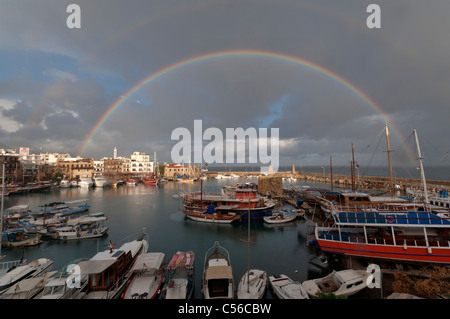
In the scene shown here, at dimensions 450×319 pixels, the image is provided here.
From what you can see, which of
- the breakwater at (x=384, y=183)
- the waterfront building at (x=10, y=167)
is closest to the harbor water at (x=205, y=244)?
the breakwater at (x=384, y=183)

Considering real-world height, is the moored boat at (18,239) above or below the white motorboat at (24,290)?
below

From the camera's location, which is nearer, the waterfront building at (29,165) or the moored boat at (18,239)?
the moored boat at (18,239)

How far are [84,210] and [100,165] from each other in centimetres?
8184

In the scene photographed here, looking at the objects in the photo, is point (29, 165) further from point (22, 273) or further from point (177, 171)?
point (22, 273)

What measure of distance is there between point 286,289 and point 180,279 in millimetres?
6329

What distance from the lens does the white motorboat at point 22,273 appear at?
13155mm

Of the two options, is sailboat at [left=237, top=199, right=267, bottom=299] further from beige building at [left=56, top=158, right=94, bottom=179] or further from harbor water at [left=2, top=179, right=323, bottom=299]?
beige building at [left=56, top=158, right=94, bottom=179]

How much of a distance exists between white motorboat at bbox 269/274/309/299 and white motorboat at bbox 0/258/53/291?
16332 mm

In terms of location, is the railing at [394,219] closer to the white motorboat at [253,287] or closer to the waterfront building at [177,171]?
the white motorboat at [253,287]

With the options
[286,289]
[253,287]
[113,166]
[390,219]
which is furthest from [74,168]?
[390,219]

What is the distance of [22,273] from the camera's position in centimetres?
1409

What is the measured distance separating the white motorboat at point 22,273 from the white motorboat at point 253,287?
47.0ft

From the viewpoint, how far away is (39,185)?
67562 mm
